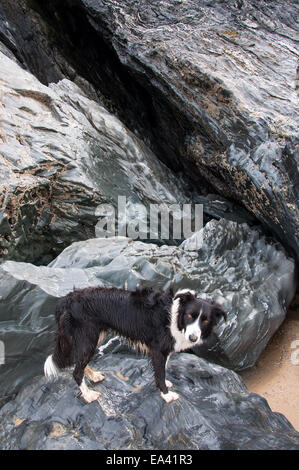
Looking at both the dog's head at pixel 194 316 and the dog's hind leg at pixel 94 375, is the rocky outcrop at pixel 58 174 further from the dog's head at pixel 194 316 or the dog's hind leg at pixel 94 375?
the dog's head at pixel 194 316

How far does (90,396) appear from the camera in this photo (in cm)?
349

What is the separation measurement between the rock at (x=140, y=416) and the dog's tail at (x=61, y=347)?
19cm

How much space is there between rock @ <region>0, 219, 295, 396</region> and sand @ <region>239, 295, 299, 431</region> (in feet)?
0.93

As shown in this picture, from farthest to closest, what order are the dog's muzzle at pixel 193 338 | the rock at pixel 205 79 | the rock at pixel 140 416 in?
the rock at pixel 205 79 < the dog's muzzle at pixel 193 338 < the rock at pixel 140 416

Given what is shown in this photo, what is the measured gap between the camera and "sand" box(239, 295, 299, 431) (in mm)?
4703

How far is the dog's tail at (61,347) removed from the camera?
11.5 ft

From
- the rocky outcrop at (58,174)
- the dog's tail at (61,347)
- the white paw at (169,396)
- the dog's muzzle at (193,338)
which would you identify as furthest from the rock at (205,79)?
the dog's tail at (61,347)

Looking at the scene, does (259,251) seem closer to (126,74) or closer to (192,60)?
(192,60)

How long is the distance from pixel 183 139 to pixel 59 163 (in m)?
2.63

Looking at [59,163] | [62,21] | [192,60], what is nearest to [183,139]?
[192,60]

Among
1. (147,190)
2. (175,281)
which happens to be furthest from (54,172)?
(175,281)

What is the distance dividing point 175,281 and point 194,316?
1517mm

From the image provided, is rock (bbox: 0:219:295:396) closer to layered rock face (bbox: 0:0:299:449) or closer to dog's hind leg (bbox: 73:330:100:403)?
layered rock face (bbox: 0:0:299:449)

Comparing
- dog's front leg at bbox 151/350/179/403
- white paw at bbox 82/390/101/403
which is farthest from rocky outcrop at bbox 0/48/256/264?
dog's front leg at bbox 151/350/179/403
